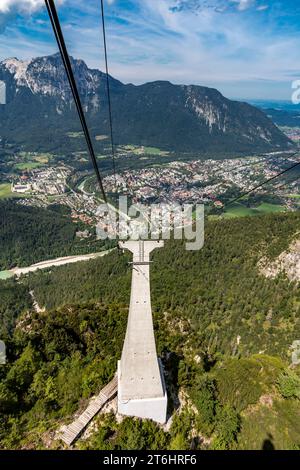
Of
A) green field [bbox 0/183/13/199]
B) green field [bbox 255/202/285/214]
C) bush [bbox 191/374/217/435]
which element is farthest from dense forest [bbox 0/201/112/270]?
bush [bbox 191/374/217/435]

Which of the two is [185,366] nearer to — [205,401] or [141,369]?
[205,401]

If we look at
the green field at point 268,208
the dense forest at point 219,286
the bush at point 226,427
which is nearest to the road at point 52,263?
the dense forest at point 219,286

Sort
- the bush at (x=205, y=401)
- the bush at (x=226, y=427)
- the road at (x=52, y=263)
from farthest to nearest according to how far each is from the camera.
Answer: the road at (x=52, y=263) → the bush at (x=205, y=401) → the bush at (x=226, y=427)

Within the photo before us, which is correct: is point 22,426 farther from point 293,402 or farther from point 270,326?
point 270,326

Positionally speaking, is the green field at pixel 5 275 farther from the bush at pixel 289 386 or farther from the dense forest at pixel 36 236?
the bush at pixel 289 386

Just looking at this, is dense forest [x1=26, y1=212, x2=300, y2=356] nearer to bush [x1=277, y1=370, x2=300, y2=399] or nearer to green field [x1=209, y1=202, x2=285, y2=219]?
bush [x1=277, y1=370, x2=300, y2=399]

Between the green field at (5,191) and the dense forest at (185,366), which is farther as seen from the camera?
the green field at (5,191)
